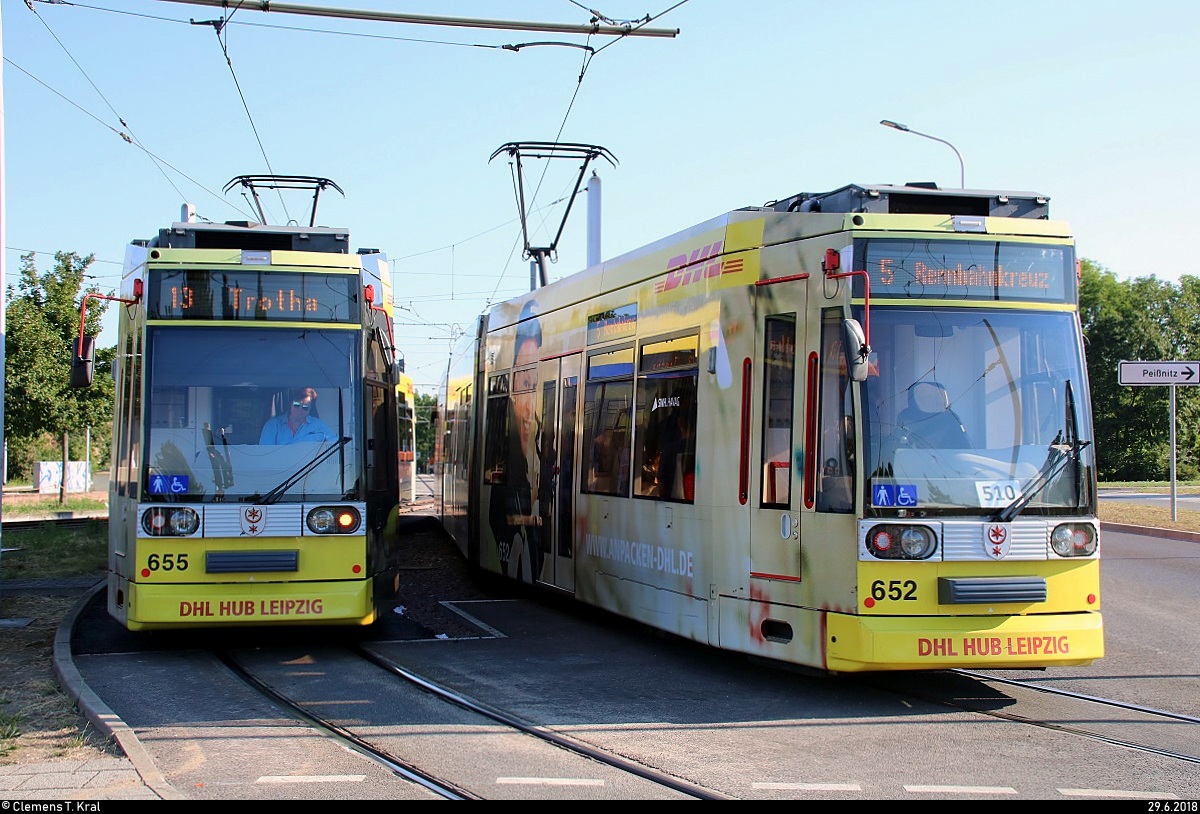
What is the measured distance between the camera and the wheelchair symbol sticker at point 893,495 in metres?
7.65

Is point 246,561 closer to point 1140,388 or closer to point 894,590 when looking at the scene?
point 894,590

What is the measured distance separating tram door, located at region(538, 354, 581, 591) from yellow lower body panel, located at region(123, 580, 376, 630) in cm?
268

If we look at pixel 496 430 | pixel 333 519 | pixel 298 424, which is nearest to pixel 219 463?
pixel 298 424

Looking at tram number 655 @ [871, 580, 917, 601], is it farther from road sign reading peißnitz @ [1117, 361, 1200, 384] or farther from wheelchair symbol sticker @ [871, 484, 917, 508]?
road sign reading peißnitz @ [1117, 361, 1200, 384]

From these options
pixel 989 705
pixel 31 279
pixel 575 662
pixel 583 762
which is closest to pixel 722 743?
pixel 583 762

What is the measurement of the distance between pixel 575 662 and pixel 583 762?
3.30 m

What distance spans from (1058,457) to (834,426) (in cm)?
149

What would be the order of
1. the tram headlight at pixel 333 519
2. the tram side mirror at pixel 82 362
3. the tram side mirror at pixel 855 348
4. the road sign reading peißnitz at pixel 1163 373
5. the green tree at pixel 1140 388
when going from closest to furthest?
the tram side mirror at pixel 855 348 < the tram headlight at pixel 333 519 < the tram side mirror at pixel 82 362 < the road sign reading peißnitz at pixel 1163 373 < the green tree at pixel 1140 388

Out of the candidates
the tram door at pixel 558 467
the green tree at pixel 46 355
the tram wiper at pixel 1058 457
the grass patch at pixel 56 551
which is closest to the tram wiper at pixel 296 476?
the tram door at pixel 558 467

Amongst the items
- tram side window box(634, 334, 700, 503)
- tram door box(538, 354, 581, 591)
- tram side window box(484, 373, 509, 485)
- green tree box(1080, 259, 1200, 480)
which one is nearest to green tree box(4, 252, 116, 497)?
tram side window box(484, 373, 509, 485)

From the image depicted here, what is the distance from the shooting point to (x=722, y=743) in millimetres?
6953

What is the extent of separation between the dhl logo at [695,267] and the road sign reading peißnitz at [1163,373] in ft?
47.4

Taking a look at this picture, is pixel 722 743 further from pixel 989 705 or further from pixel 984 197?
pixel 984 197

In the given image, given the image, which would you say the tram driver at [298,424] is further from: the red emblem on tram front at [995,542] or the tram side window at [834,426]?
the red emblem on tram front at [995,542]
